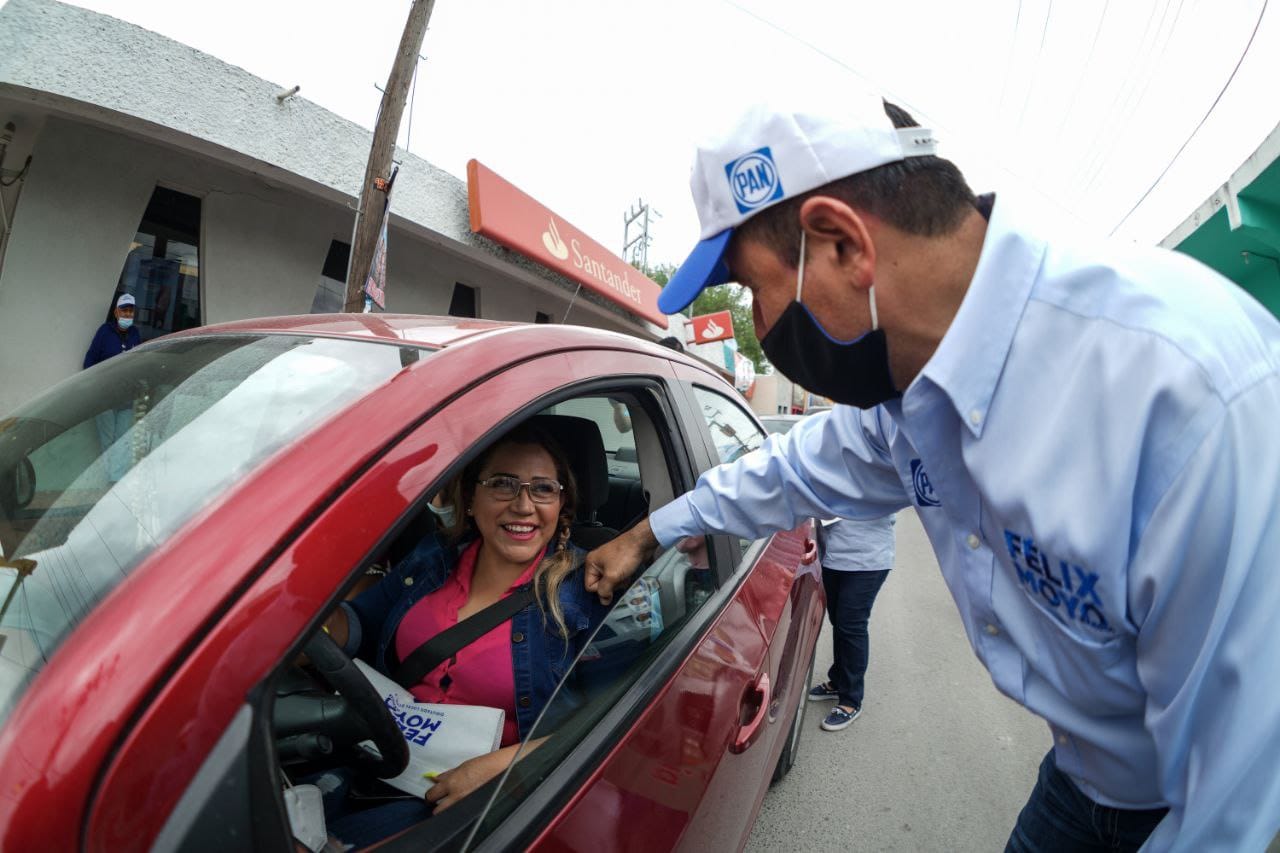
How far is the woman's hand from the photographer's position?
3.86 feet

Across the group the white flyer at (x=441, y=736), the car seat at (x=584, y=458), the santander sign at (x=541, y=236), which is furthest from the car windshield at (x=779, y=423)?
the white flyer at (x=441, y=736)

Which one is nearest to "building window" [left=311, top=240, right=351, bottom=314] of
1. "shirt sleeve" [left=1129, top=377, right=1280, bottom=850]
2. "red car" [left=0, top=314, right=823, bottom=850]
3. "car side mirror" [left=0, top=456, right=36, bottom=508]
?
"red car" [left=0, top=314, right=823, bottom=850]

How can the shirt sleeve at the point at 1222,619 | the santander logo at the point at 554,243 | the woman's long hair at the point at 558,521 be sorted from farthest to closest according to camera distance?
1. the santander logo at the point at 554,243
2. the woman's long hair at the point at 558,521
3. the shirt sleeve at the point at 1222,619

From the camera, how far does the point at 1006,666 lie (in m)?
1.13

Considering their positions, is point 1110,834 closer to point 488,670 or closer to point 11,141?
point 488,670

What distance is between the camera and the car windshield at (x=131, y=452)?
2.56ft

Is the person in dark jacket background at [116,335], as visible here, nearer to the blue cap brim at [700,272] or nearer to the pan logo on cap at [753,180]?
the blue cap brim at [700,272]

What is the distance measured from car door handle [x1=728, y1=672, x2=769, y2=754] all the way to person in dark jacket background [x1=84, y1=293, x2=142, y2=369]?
6675mm

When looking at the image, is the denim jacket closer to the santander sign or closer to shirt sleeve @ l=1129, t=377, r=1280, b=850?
shirt sleeve @ l=1129, t=377, r=1280, b=850

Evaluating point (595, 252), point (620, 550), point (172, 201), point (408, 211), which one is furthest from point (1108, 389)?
point (595, 252)

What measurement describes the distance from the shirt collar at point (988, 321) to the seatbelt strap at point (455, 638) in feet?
3.38

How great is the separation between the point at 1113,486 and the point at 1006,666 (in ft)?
1.59

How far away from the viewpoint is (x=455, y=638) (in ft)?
4.77

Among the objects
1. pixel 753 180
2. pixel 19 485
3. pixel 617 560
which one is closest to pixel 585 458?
pixel 617 560
